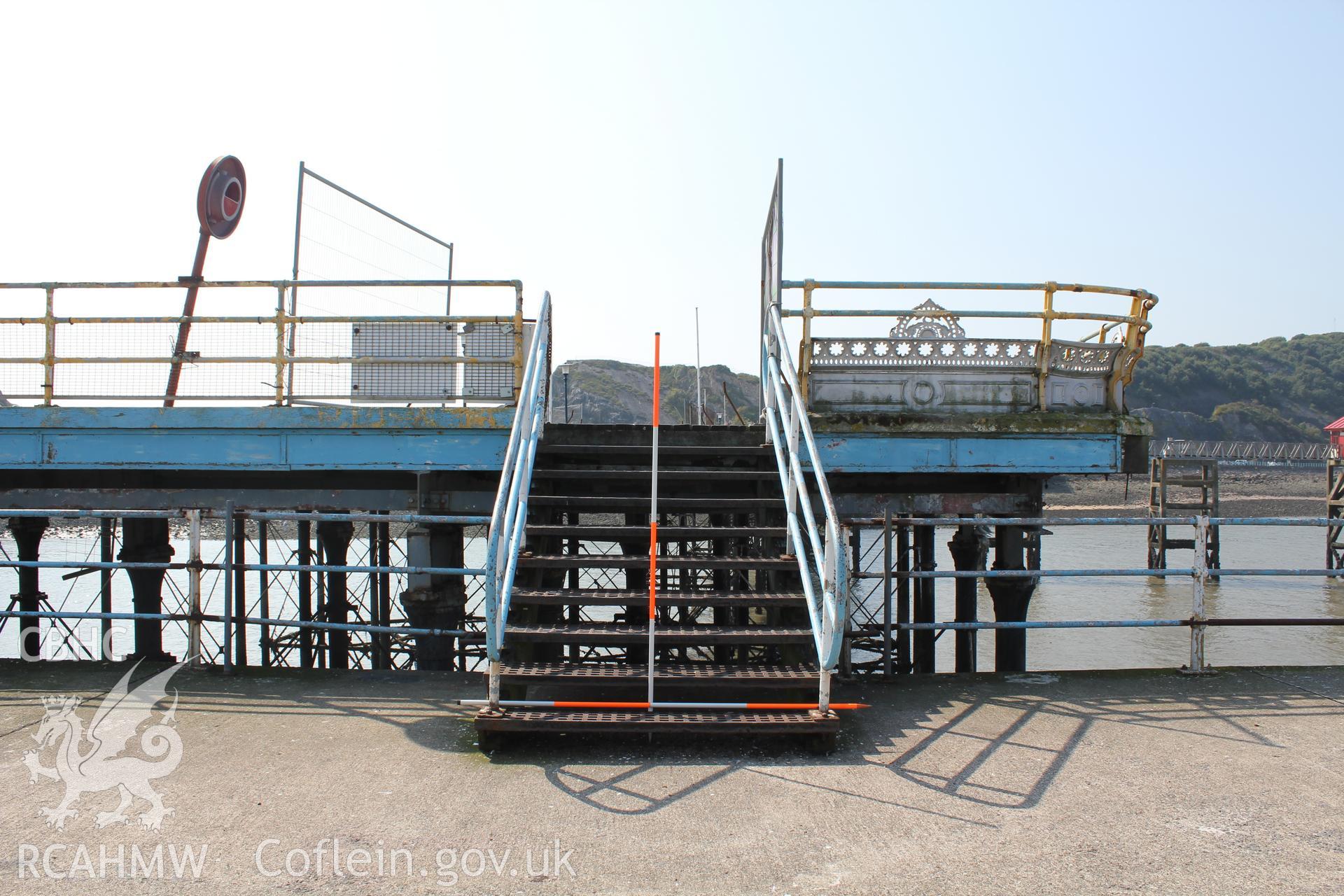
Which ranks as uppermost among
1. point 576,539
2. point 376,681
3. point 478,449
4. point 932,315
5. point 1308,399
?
point 1308,399

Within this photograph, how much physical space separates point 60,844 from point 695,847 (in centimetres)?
237

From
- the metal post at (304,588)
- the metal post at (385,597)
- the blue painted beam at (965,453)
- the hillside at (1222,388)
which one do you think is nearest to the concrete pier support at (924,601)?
the blue painted beam at (965,453)

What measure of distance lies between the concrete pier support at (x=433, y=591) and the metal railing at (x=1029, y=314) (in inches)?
134

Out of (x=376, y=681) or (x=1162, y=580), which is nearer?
(x=376, y=681)

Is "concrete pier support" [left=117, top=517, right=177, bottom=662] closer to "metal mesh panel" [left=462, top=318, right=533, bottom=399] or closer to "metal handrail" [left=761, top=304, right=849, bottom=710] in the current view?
"metal mesh panel" [left=462, top=318, right=533, bottom=399]

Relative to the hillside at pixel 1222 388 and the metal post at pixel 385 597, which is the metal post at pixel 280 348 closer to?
the metal post at pixel 385 597

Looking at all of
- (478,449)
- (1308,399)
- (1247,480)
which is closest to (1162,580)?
(478,449)

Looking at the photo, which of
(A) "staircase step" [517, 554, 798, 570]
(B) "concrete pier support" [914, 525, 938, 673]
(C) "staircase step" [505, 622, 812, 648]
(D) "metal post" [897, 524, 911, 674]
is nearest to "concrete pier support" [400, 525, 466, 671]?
(A) "staircase step" [517, 554, 798, 570]

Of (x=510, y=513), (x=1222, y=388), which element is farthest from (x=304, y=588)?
(x=1222, y=388)

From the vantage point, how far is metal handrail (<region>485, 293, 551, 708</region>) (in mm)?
4652

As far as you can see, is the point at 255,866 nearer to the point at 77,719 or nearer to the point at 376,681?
the point at 77,719

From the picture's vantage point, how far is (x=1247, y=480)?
75250 millimetres

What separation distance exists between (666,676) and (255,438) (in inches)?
180

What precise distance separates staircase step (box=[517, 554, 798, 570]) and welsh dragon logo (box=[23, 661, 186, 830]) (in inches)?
85.0
